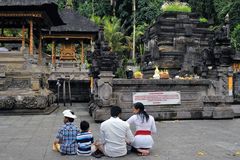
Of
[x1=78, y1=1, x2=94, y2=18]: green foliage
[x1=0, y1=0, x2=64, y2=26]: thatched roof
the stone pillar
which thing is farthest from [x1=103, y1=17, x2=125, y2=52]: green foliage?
the stone pillar

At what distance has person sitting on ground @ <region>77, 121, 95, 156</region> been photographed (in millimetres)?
7695

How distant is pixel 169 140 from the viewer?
976 cm

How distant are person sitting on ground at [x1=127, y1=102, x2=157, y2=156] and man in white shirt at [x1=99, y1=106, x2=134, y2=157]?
0.35 meters

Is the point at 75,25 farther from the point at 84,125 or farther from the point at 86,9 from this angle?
the point at 84,125

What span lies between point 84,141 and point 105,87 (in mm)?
5977

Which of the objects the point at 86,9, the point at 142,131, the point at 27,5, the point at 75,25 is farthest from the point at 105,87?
the point at 86,9

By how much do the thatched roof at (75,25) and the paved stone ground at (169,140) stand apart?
64.0 feet

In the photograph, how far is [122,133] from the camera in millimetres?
7652

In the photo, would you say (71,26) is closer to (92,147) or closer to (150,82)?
(150,82)

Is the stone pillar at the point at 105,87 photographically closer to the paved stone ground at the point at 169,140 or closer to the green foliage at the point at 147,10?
the paved stone ground at the point at 169,140

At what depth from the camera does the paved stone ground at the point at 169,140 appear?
786 centimetres

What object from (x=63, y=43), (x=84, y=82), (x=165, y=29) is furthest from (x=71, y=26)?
(x=165, y=29)

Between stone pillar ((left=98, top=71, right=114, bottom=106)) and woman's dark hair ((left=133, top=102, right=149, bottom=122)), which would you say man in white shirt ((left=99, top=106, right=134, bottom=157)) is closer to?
woman's dark hair ((left=133, top=102, right=149, bottom=122))

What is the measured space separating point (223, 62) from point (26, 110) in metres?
9.76
